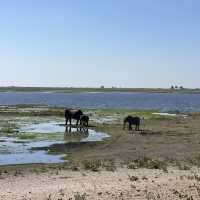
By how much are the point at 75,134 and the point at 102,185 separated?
69.7 ft

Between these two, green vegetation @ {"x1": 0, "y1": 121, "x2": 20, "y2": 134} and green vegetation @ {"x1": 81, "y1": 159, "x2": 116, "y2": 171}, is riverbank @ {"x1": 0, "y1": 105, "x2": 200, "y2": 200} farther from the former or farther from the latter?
green vegetation @ {"x1": 0, "y1": 121, "x2": 20, "y2": 134}

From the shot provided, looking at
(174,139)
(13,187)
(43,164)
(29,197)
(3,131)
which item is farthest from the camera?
(3,131)

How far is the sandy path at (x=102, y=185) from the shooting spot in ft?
50.6

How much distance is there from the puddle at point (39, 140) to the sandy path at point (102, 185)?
18.0 ft

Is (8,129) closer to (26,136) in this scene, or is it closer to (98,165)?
(26,136)

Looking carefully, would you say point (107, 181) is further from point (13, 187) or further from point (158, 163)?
point (158, 163)

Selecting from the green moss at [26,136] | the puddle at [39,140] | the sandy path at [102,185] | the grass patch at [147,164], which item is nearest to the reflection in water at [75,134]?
the puddle at [39,140]

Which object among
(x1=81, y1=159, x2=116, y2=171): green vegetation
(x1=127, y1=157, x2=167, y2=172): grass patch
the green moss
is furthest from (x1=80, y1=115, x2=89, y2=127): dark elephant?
(x1=127, y1=157, x2=167, y2=172): grass patch

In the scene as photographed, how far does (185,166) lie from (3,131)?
20.8 meters

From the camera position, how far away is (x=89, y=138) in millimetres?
35469

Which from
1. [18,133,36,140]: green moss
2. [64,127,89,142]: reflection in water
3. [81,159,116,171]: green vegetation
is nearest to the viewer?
[81,159,116,171]: green vegetation

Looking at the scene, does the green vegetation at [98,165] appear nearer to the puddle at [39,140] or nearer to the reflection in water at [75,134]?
the puddle at [39,140]

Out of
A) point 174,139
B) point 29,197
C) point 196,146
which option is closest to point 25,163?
point 29,197

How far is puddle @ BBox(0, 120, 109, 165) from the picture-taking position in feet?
85.5
